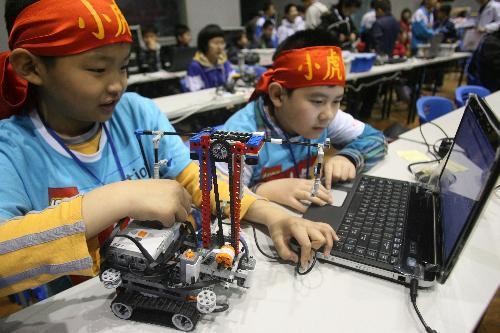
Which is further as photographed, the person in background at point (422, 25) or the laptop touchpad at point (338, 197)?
the person in background at point (422, 25)

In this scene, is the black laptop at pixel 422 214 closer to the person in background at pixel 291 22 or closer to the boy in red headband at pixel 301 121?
Result: the boy in red headband at pixel 301 121

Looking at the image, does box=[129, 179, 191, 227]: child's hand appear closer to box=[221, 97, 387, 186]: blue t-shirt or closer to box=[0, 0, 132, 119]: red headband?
box=[0, 0, 132, 119]: red headband

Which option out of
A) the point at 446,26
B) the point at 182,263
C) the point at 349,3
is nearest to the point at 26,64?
the point at 182,263

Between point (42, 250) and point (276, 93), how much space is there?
2.84 feet

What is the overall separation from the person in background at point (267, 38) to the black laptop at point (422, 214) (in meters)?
6.09

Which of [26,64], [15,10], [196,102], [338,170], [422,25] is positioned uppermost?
[15,10]

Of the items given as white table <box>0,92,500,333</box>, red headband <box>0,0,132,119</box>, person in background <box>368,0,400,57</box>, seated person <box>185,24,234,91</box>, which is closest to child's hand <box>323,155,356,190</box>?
white table <box>0,92,500,333</box>

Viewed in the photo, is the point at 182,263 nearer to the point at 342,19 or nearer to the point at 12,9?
the point at 12,9

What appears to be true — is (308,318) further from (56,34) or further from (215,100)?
(215,100)

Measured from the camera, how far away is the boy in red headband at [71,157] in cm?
54

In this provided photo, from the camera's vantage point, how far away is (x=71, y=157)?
2.69ft

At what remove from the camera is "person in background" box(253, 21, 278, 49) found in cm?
660

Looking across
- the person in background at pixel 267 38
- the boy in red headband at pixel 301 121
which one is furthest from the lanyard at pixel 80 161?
the person in background at pixel 267 38

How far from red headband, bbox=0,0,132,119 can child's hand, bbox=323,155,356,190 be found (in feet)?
2.29
